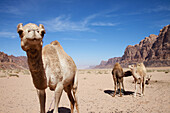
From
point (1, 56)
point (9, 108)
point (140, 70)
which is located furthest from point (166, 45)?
point (1, 56)

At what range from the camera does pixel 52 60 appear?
11.8 feet

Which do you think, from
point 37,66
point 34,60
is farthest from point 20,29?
point 37,66

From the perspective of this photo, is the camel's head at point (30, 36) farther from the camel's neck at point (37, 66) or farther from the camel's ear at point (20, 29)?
the camel's neck at point (37, 66)

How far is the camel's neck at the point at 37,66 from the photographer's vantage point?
2.48 m

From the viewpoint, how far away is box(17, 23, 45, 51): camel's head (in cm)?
225

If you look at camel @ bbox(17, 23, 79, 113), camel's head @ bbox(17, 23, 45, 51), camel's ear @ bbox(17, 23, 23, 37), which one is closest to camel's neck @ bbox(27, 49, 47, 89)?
camel @ bbox(17, 23, 79, 113)

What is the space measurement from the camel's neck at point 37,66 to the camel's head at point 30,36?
0.13 meters

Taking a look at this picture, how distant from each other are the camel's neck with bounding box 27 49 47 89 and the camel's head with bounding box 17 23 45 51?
133mm

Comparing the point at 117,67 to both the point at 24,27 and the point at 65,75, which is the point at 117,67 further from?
the point at 24,27

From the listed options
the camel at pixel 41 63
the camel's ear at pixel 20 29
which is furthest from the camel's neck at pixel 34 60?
the camel's ear at pixel 20 29

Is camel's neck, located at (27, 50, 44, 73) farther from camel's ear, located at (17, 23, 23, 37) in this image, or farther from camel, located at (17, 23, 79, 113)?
camel's ear, located at (17, 23, 23, 37)

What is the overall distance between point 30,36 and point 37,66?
650mm

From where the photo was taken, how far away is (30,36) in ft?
7.31

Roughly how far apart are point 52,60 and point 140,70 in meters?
8.97
